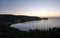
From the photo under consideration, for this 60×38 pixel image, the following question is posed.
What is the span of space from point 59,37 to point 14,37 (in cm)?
184

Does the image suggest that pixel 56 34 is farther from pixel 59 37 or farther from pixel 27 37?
pixel 27 37

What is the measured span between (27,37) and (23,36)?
24cm

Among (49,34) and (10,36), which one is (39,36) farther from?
(10,36)

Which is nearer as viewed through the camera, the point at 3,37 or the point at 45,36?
the point at 45,36

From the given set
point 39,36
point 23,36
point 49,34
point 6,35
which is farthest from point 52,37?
point 6,35

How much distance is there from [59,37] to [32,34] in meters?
1.10

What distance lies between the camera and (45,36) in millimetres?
4926

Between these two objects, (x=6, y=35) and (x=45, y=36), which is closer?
(x=45, y=36)

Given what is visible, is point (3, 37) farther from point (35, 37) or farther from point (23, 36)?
point (35, 37)

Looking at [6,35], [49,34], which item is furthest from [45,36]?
[6,35]

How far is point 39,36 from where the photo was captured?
196 inches

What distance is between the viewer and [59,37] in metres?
4.87

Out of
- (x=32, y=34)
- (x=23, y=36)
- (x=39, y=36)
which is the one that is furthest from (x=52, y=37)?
(x=23, y=36)

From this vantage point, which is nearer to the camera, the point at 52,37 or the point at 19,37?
the point at 52,37
